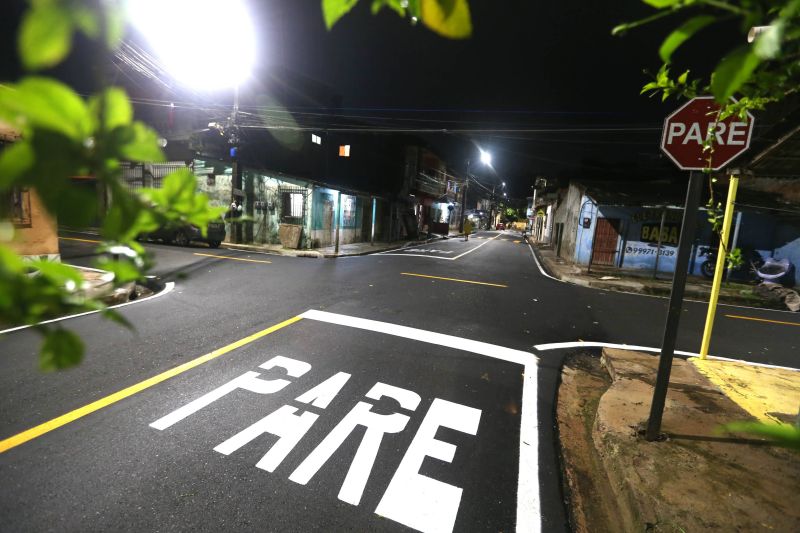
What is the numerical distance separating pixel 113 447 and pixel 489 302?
22.7ft

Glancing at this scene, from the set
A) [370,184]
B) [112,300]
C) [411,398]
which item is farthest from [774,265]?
[370,184]

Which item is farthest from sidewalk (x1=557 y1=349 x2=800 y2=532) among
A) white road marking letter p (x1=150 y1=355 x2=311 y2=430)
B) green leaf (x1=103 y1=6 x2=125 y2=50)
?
white road marking letter p (x1=150 y1=355 x2=311 y2=430)

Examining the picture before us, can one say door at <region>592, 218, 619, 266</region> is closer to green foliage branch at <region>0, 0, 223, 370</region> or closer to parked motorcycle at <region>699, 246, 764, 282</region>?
parked motorcycle at <region>699, 246, 764, 282</region>

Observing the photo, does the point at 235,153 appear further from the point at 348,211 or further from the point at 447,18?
the point at 447,18

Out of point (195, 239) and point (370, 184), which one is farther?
point (370, 184)

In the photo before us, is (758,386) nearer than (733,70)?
No

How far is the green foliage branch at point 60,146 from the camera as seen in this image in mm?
509

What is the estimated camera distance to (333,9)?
0.89m

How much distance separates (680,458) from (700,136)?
256cm

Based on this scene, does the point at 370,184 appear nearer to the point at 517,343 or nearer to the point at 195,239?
the point at 195,239

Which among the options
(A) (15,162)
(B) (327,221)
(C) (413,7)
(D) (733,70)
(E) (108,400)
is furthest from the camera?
(B) (327,221)

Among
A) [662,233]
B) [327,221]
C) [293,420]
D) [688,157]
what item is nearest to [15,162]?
[293,420]

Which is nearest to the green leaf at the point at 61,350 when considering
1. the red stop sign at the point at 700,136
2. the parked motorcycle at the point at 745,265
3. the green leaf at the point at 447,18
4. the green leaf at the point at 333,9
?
the green leaf at the point at 333,9

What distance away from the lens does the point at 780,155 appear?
3.95 metres
